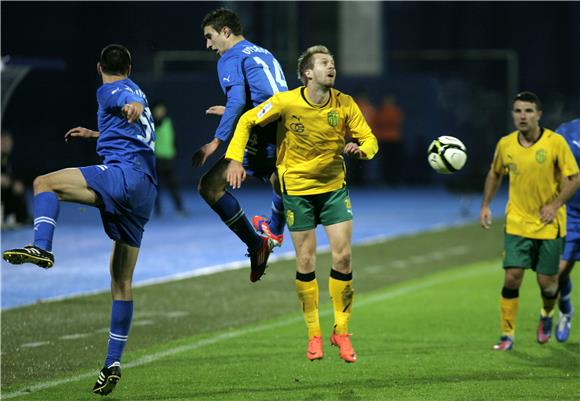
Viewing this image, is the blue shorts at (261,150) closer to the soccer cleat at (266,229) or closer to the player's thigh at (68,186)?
the soccer cleat at (266,229)

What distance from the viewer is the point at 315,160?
31.0ft

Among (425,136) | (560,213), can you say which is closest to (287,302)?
(560,213)

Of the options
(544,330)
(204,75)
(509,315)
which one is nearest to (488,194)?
(509,315)

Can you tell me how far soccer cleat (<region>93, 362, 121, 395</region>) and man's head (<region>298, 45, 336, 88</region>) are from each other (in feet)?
7.99

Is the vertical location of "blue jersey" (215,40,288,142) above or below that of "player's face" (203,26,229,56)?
below

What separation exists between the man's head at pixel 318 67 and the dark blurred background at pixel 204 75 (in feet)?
74.3

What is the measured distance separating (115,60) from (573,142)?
447 centimetres

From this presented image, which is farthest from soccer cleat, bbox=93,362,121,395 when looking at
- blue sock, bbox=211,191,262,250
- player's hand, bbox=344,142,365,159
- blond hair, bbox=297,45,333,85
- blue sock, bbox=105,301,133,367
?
blond hair, bbox=297,45,333,85

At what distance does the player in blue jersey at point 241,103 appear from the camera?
9.78m

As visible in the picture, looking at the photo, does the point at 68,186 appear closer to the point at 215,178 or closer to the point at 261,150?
the point at 215,178

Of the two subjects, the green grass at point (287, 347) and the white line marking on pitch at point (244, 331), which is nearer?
the green grass at point (287, 347)

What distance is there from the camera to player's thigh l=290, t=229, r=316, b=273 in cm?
960

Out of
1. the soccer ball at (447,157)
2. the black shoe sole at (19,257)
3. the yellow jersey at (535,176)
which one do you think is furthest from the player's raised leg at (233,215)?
the black shoe sole at (19,257)

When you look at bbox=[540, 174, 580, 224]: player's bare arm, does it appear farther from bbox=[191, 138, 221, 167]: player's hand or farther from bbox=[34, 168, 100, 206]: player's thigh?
bbox=[34, 168, 100, 206]: player's thigh
